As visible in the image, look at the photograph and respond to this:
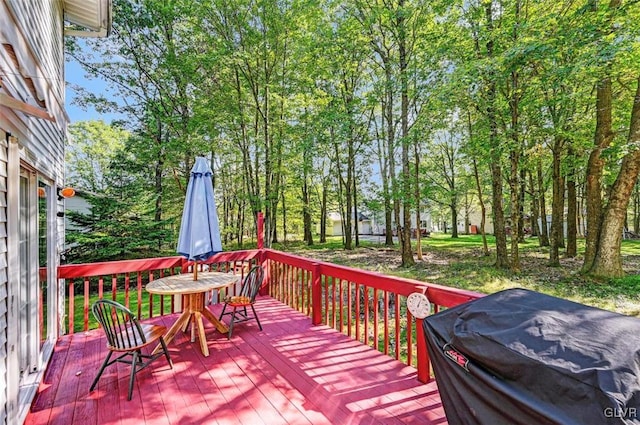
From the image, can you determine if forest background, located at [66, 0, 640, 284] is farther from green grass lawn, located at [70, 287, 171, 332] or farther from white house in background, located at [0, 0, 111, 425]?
white house in background, located at [0, 0, 111, 425]

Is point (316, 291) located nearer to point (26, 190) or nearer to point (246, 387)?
point (246, 387)

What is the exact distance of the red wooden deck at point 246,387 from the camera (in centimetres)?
244

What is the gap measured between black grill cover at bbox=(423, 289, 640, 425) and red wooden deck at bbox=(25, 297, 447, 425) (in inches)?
38.7

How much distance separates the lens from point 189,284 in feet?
12.4

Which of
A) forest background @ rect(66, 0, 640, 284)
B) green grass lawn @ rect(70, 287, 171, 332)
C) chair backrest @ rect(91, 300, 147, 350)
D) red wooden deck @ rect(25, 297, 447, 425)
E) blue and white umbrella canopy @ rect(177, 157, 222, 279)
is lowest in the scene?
green grass lawn @ rect(70, 287, 171, 332)

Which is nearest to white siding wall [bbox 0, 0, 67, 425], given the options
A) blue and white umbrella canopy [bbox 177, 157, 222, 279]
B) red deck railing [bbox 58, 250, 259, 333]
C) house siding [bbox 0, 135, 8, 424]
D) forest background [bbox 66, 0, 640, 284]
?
house siding [bbox 0, 135, 8, 424]

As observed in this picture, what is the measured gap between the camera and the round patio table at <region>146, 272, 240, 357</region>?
3.53m

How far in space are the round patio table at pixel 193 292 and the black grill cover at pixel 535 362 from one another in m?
2.65

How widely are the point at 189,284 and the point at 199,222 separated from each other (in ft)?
2.54

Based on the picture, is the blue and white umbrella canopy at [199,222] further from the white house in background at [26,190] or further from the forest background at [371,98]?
the forest background at [371,98]

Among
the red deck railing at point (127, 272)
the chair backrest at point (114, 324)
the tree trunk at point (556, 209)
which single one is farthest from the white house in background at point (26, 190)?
the tree trunk at point (556, 209)

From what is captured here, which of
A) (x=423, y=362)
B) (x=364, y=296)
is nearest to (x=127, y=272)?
(x=364, y=296)

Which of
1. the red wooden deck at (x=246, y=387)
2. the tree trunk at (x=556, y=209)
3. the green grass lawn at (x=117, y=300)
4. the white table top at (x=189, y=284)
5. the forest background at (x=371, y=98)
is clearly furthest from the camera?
the tree trunk at (x=556, y=209)

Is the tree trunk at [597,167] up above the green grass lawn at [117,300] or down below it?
above
